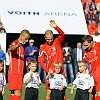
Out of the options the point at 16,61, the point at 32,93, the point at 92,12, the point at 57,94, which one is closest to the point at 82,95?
the point at 57,94

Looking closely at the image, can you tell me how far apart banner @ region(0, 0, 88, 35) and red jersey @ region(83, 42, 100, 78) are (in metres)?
9.33

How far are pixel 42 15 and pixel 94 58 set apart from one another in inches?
396

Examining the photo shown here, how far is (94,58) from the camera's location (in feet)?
39.2

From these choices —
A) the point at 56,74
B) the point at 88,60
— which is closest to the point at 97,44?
the point at 88,60

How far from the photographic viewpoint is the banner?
21.2m

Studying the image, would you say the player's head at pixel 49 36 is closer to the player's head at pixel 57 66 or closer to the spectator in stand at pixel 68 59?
the player's head at pixel 57 66

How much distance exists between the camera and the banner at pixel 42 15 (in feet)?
69.7

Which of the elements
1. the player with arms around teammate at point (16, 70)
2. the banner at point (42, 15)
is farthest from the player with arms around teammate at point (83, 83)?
the banner at point (42, 15)

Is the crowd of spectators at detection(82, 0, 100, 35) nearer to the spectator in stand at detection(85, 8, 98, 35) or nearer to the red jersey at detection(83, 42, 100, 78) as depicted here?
the spectator in stand at detection(85, 8, 98, 35)

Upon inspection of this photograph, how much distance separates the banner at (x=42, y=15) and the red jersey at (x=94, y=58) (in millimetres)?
9325

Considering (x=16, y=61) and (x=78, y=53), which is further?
(x=78, y=53)

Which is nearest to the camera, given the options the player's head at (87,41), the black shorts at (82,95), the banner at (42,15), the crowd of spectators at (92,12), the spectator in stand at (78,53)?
the player's head at (87,41)

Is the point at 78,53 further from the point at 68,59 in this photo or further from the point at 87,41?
the point at 87,41

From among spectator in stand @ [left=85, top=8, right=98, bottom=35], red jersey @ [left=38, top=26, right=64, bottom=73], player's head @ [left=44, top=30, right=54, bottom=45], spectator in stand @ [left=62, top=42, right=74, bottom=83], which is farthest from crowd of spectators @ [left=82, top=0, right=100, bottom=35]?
player's head @ [left=44, top=30, right=54, bottom=45]
